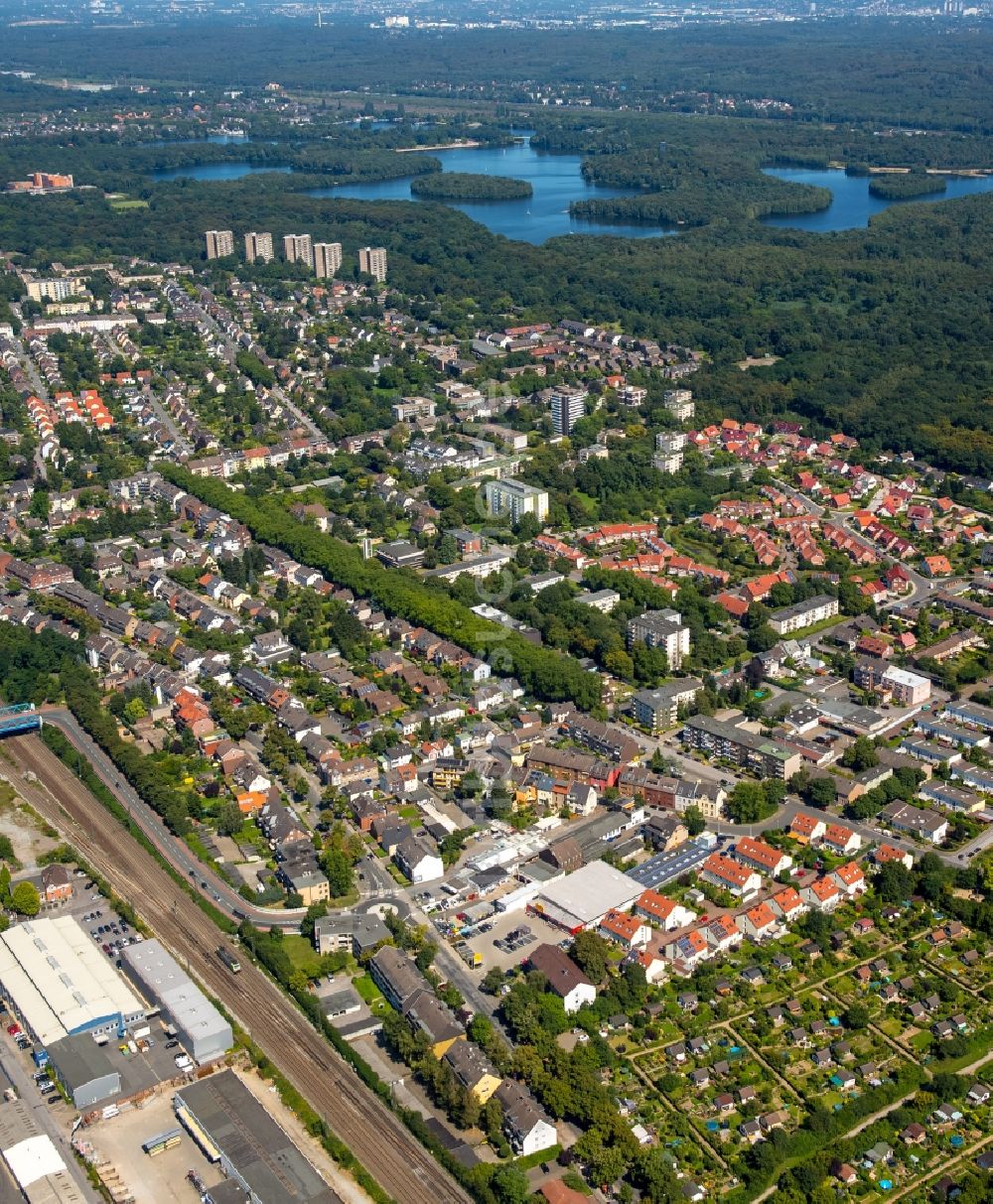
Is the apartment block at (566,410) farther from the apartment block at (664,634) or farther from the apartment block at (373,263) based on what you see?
the apartment block at (373,263)

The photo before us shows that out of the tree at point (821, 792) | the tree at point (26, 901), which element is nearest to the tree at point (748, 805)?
the tree at point (821, 792)

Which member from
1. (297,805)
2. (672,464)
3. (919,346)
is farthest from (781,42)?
(297,805)

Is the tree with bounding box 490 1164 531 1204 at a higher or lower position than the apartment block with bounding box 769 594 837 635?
lower

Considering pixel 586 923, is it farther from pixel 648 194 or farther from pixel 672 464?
pixel 648 194

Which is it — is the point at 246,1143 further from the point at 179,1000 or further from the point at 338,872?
the point at 338,872

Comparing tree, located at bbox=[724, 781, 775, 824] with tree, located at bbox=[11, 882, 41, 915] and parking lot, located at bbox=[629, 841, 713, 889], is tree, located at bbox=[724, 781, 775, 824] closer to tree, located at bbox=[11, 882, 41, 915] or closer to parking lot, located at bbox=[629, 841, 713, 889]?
parking lot, located at bbox=[629, 841, 713, 889]

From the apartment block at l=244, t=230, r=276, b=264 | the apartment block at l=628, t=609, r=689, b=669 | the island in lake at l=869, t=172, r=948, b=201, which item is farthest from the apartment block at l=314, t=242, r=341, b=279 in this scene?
the apartment block at l=628, t=609, r=689, b=669
